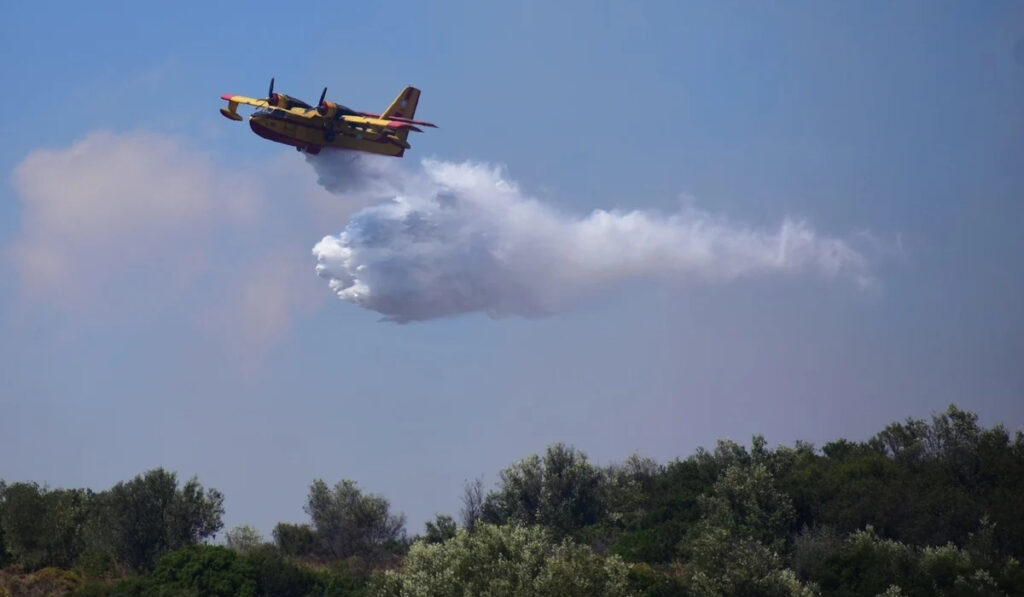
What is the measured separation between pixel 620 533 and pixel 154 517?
75.5 feet

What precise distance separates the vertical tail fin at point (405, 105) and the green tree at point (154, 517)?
20938 millimetres

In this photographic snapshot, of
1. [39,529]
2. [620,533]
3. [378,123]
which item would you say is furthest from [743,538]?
[39,529]

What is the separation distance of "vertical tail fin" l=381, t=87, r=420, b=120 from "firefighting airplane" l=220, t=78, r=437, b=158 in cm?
584

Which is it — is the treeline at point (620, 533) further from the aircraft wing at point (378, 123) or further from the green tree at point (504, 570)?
the aircraft wing at point (378, 123)

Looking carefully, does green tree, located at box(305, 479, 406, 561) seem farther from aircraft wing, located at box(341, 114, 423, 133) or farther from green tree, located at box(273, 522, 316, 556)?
aircraft wing, located at box(341, 114, 423, 133)

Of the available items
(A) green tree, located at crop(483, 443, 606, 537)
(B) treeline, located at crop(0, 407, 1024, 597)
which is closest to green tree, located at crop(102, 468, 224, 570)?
(B) treeline, located at crop(0, 407, 1024, 597)

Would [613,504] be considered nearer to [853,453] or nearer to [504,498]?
[504,498]

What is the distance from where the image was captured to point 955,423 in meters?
69.1

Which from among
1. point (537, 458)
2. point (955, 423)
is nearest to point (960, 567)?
point (955, 423)

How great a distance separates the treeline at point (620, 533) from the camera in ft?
145

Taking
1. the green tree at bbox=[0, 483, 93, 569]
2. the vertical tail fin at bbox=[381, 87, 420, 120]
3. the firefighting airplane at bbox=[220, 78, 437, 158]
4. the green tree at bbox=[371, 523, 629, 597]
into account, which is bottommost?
the green tree at bbox=[371, 523, 629, 597]

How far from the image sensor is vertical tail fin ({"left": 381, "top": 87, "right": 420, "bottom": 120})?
6869 centimetres

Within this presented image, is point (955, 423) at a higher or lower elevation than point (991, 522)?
higher

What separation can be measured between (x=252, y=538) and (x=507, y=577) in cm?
3405
